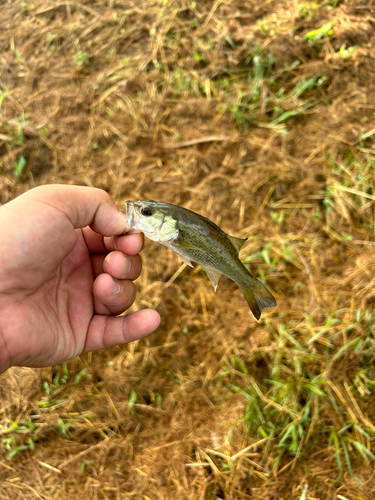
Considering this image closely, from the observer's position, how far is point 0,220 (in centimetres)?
205

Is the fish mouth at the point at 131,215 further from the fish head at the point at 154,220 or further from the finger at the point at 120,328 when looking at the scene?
the finger at the point at 120,328

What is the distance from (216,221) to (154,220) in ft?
5.53

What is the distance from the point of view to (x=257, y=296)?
2.39 meters

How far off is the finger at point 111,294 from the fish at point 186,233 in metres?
0.35

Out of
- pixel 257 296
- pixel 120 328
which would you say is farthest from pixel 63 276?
pixel 257 296

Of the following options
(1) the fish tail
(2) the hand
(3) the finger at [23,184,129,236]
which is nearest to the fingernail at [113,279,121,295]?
(2) the hand

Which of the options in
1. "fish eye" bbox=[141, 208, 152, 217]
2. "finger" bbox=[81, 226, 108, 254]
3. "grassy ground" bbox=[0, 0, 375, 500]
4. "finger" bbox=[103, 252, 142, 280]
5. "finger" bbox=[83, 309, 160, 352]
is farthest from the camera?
"grassy ground" bbox=[0, 0, 375, 500]

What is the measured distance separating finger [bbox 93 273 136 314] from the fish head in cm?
43

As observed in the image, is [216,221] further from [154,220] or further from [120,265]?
[154,220]

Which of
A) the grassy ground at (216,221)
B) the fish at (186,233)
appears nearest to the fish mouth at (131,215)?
the fish at (186,233)

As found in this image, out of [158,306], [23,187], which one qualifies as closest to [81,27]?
[23,187]

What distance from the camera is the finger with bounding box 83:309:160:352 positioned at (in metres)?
2.44

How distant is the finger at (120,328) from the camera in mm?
2436

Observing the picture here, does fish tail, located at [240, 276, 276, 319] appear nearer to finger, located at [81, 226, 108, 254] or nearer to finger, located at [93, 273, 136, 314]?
finger, located at [93, 273, 136, 314]
